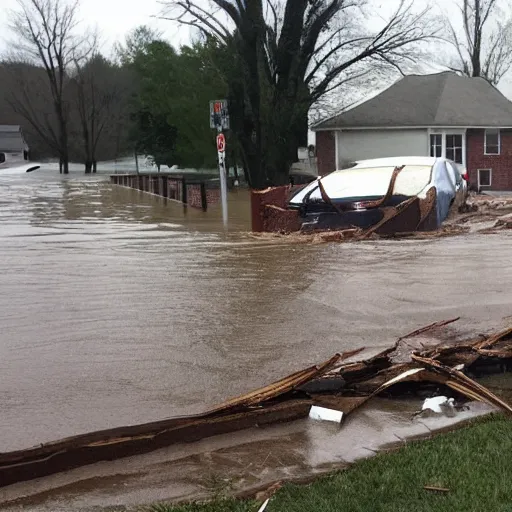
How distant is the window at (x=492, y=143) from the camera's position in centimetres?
Result: 3566

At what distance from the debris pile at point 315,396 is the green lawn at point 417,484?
0.62 meters

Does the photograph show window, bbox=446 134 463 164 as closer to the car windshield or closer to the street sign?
the street sign

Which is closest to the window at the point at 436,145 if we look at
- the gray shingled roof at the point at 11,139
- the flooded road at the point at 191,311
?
the flooded road at the point at 191,311

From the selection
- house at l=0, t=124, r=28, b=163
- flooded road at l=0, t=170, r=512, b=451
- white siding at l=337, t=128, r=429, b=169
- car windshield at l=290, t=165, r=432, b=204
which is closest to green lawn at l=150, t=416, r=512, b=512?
flooded road at l=0, t=170, r=512, b=451

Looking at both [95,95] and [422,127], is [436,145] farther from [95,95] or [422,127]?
[95,95]

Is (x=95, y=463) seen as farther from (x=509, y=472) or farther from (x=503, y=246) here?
(x=503, y=246)

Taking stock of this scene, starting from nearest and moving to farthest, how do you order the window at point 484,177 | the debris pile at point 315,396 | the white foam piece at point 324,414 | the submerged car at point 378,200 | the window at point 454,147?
the debris pile at point 315,396 < the white foam piece at point 324,414 < the submerged car at point 378,200 < the window at point 454,147 < the window at point 484,177

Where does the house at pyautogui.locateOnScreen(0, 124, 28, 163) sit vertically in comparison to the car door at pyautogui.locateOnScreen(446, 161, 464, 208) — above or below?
above

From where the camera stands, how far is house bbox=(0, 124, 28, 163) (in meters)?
75.8

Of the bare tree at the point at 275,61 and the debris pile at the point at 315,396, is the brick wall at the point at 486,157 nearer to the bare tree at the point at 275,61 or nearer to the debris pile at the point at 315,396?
the bare tree at the point at 275,61

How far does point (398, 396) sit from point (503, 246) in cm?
623

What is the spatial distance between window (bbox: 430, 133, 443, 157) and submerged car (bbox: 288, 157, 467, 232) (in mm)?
23307

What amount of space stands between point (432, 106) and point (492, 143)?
10.9 ft

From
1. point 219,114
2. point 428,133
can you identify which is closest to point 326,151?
point 428,133
